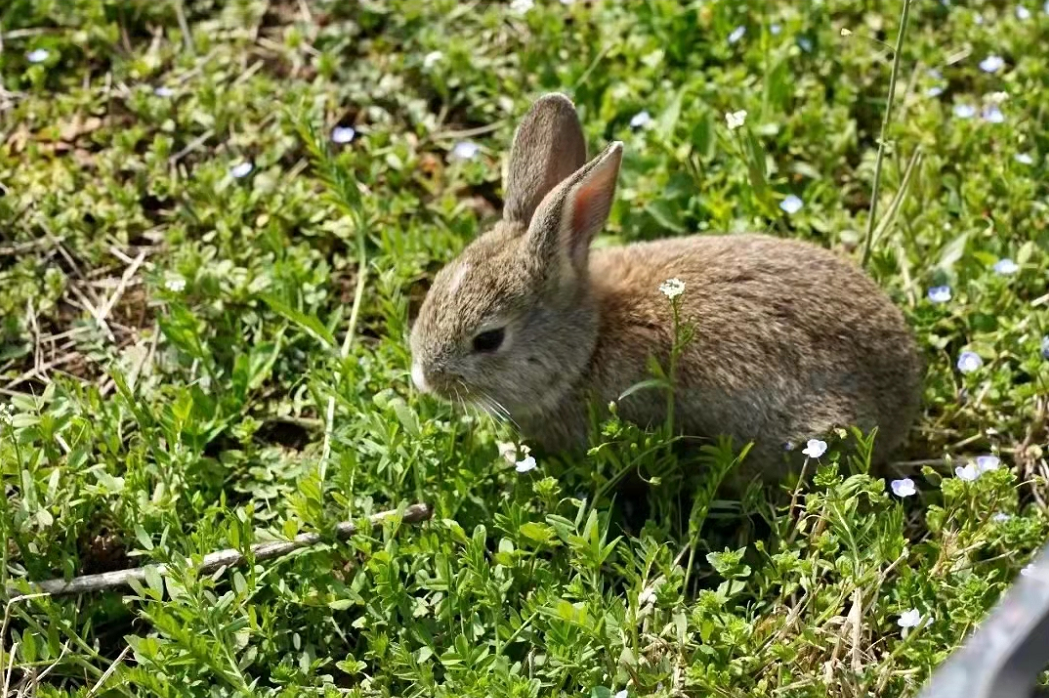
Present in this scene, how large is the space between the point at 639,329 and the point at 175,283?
1887mm

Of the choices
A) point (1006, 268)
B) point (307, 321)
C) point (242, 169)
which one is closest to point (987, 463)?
point (1006, 268)

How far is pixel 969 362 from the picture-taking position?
15.4ft

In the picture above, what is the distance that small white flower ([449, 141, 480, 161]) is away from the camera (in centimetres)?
583

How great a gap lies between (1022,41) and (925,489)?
8.58 feet

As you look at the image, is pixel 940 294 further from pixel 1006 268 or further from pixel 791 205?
pixel 791 205

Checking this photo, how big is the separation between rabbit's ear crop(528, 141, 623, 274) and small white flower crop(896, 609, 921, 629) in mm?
1788

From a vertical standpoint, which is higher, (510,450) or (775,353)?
(775,353)

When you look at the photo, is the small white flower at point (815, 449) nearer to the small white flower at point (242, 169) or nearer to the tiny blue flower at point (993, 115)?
the tiny blue flower at point (993, 115)

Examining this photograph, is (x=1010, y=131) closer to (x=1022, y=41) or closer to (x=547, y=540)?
(x=1022, y=41)

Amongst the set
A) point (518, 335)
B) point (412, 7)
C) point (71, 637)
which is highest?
point (412, 7)

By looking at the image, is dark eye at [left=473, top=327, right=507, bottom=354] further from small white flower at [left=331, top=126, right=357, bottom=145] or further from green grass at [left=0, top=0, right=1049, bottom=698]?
small white flower at [left=331, top=126, right=357, bottom=145]

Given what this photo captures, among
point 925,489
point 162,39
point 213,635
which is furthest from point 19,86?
point 925,489

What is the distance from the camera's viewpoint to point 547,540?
3963 millimetres

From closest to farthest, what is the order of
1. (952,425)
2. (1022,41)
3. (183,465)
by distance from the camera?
(183,465) < (952,425) < (1022,41)
